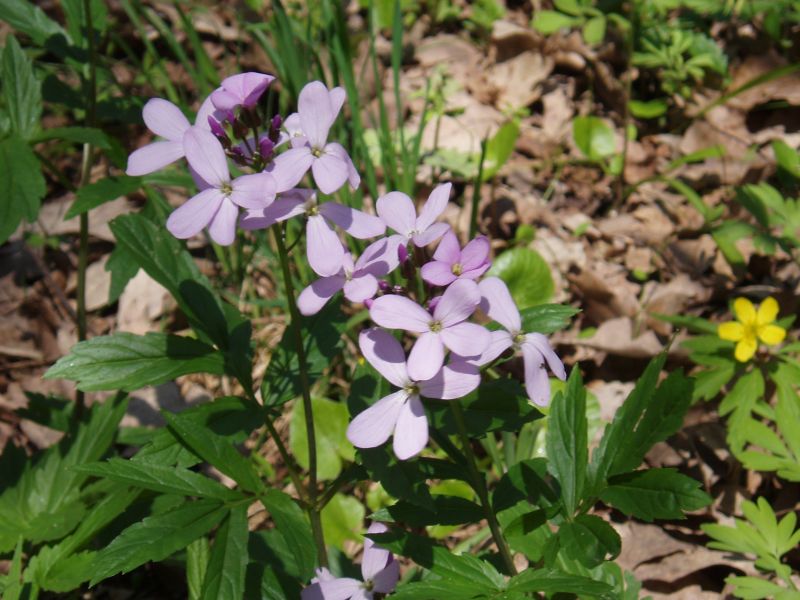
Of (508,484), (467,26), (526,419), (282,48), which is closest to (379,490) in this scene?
(508,484)

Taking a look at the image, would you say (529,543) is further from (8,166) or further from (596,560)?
(8,166)

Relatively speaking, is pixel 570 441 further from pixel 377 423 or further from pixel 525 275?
pixel 525 275

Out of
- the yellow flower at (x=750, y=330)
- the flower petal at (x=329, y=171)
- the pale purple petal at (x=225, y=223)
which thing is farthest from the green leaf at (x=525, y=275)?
the pale purple petal at (x=225, y=223)

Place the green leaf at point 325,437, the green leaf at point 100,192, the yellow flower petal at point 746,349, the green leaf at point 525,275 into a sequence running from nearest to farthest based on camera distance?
the green leaf at point 100,192, the yellow flower petal at point 746,349, the green leaf at point 325,437, the green leaf at point 525,275

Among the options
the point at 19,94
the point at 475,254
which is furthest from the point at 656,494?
the point at 19,94

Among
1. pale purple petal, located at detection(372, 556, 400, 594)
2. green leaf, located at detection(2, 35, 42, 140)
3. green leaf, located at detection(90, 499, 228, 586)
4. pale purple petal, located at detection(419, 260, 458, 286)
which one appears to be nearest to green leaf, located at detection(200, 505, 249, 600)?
green leaf, located at detection(90, 499, 228, 586)

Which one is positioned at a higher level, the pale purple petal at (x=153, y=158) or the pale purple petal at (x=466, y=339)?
the pale purple petal at (x=153, y=158)

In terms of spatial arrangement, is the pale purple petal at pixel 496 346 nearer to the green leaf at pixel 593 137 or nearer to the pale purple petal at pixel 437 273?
the pale purple petal at pixel 437 273
